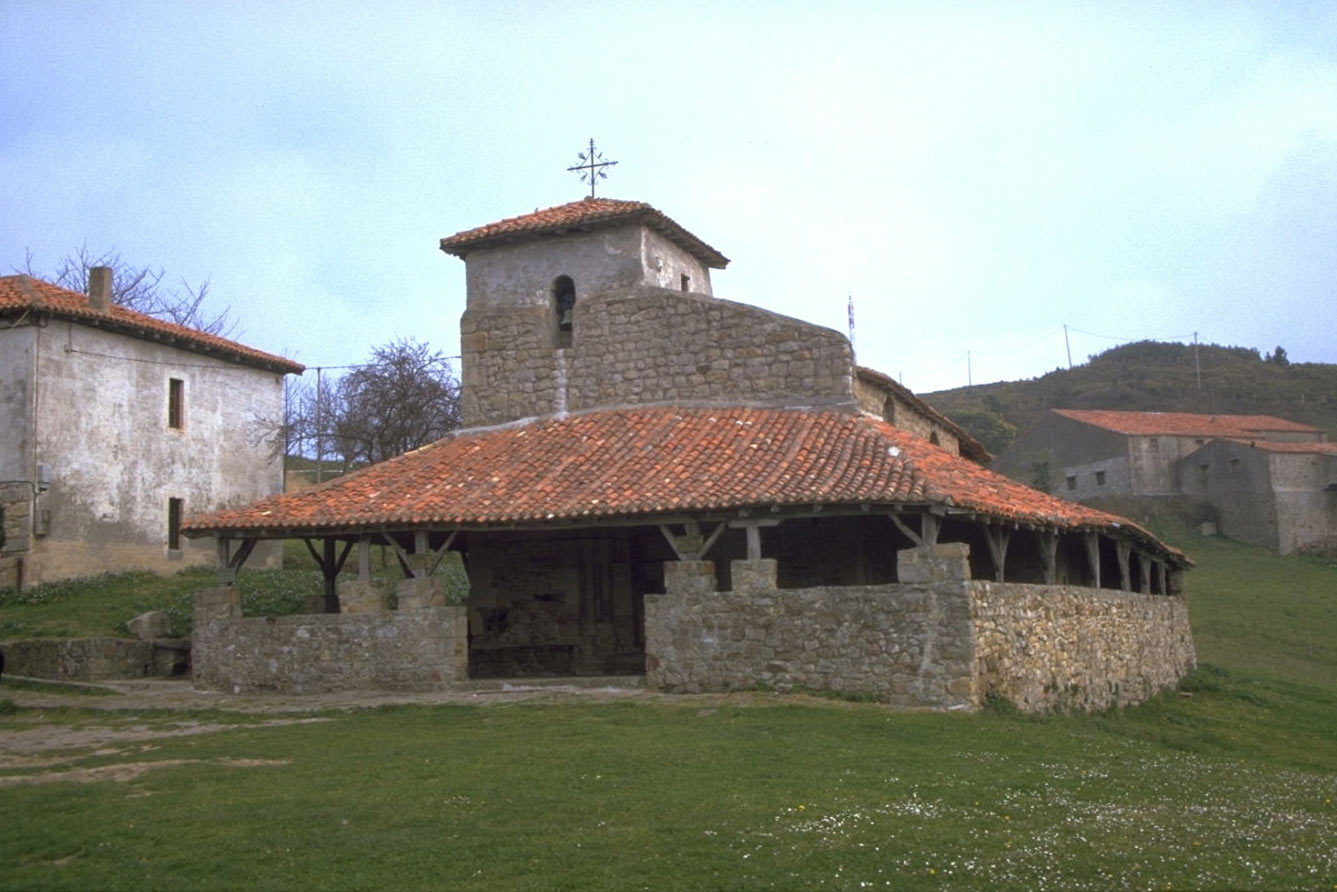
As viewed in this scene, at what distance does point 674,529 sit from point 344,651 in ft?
17.6

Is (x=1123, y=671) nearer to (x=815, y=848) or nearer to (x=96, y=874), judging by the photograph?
(x=815, y=848)

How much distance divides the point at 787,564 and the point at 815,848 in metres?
10.8

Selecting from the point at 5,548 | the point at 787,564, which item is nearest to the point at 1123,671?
the point at 787,564

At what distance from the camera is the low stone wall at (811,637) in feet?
48.7

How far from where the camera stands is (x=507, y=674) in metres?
20.5

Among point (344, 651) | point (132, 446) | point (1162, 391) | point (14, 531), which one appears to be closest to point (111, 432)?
point (132, 446)

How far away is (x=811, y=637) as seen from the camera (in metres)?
15.5

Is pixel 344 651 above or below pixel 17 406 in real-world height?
below

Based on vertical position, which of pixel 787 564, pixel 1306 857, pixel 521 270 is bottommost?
pixel 1306 857

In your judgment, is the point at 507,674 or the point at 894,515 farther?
the point at 507,674

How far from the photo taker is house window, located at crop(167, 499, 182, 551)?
28281 millimetres

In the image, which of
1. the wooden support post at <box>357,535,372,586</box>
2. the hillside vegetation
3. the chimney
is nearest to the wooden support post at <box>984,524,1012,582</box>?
the wooden support post at <box>357,535,372,586</box>

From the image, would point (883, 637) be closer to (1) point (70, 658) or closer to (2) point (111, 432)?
(1) point (70, 658)

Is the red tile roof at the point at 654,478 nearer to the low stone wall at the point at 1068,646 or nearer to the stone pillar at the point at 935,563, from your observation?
the stone pillar at the point at 935,563
